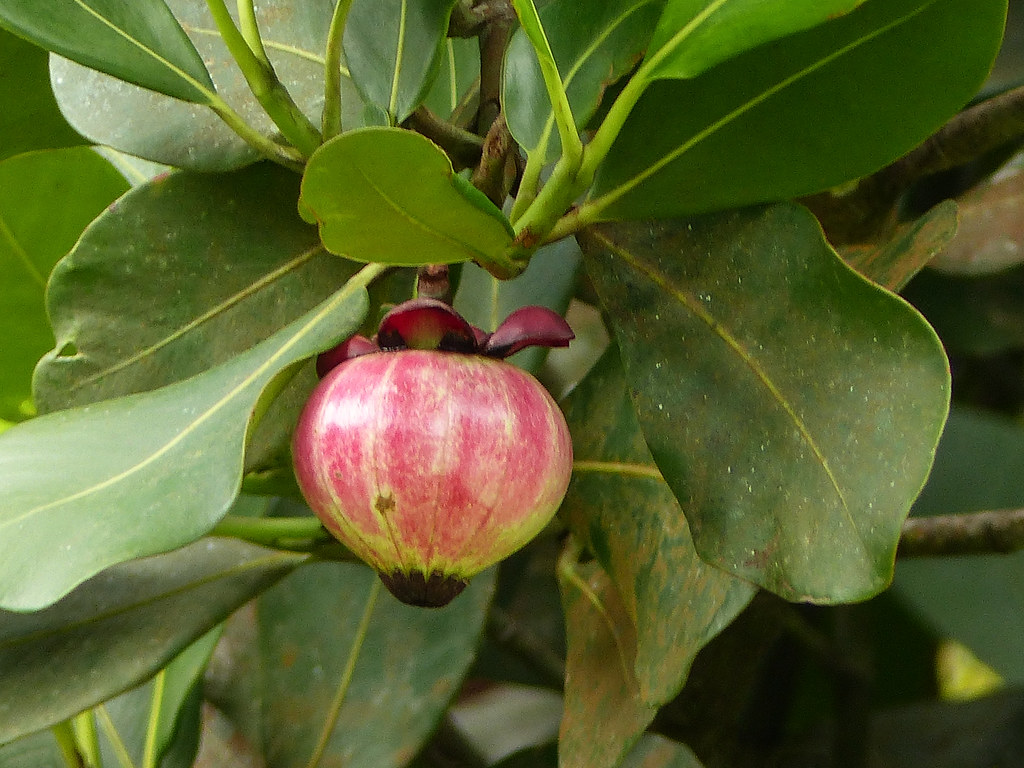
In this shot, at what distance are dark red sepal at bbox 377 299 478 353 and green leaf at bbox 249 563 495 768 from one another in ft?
1.26

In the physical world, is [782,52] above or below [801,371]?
above

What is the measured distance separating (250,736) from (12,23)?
2.21 feet

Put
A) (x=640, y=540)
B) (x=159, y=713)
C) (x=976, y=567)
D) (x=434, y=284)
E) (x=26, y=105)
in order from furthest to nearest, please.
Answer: (x=976, y=567)
(x=159, y=713)
(x=26, y=105)
(x=640, y=540)
(x=434, y=284)

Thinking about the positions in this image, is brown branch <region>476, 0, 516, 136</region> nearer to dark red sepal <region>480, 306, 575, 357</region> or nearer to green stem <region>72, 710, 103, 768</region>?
dark red sepal <region>480, 306, 575, 357</region>

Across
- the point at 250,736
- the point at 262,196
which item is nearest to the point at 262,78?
the point at 262,196

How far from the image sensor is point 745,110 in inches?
21.5

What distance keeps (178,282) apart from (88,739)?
0.46 m

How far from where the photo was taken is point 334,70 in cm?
56

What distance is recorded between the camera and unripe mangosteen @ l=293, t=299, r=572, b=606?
1.53 feet

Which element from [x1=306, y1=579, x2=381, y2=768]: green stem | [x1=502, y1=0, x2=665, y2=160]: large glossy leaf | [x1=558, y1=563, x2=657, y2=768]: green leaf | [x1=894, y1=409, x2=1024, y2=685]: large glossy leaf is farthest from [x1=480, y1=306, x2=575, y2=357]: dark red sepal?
[x1=894, y1=409, x2=1024, y2=685]: large glossy leaf

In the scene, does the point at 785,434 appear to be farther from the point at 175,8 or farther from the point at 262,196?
the point at 175,8

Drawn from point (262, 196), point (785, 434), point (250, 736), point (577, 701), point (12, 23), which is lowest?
point (250, 736)

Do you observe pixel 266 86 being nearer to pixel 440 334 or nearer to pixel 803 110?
pixel 440 334

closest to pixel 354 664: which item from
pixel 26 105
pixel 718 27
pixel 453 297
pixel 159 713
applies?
pixel 159 713
